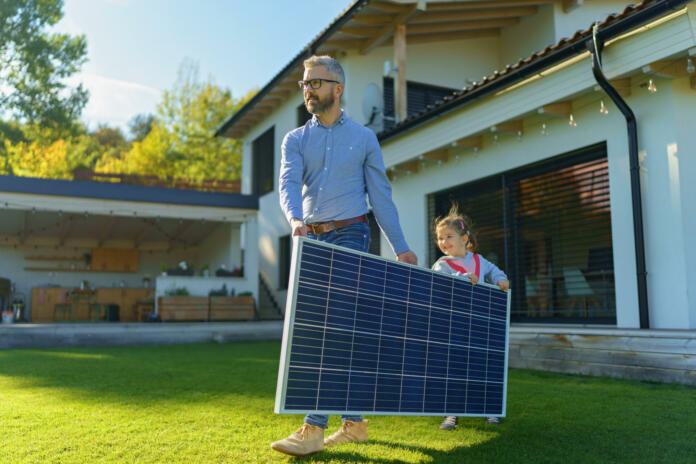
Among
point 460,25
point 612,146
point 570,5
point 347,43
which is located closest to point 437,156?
point 612,146

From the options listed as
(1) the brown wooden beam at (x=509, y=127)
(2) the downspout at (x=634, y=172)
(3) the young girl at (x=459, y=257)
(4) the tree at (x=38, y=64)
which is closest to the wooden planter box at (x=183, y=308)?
(1) the brown wooden beam at (x=509, y=127)

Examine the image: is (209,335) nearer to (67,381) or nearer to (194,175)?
(67,381)

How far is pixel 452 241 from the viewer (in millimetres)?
3969

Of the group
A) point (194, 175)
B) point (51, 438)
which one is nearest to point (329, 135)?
point (51, 438)

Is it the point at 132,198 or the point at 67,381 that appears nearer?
the point at 67,381

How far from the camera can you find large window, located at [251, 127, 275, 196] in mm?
17344

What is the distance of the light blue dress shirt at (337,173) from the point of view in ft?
10.3

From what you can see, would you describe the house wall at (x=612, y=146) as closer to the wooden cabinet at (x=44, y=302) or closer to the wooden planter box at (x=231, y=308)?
the wooden planter box at (x=231, y=308)

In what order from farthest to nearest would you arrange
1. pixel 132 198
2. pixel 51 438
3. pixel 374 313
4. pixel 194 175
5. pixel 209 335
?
pixel 194 175 < pixel 132 198 < pixel 209 335 < pixel 51 438 < pixel 374 313

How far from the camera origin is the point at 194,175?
2828 cm

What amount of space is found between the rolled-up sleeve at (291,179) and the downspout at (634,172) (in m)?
4.29

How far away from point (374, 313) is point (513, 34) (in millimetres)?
12272

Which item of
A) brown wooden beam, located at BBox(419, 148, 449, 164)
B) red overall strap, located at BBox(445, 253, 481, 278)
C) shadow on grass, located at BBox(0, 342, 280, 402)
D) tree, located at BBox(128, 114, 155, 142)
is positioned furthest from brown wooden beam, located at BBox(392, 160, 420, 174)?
tree, located at BBox(128, 114, 155, 142)

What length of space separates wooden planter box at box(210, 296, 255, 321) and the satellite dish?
6571mm
